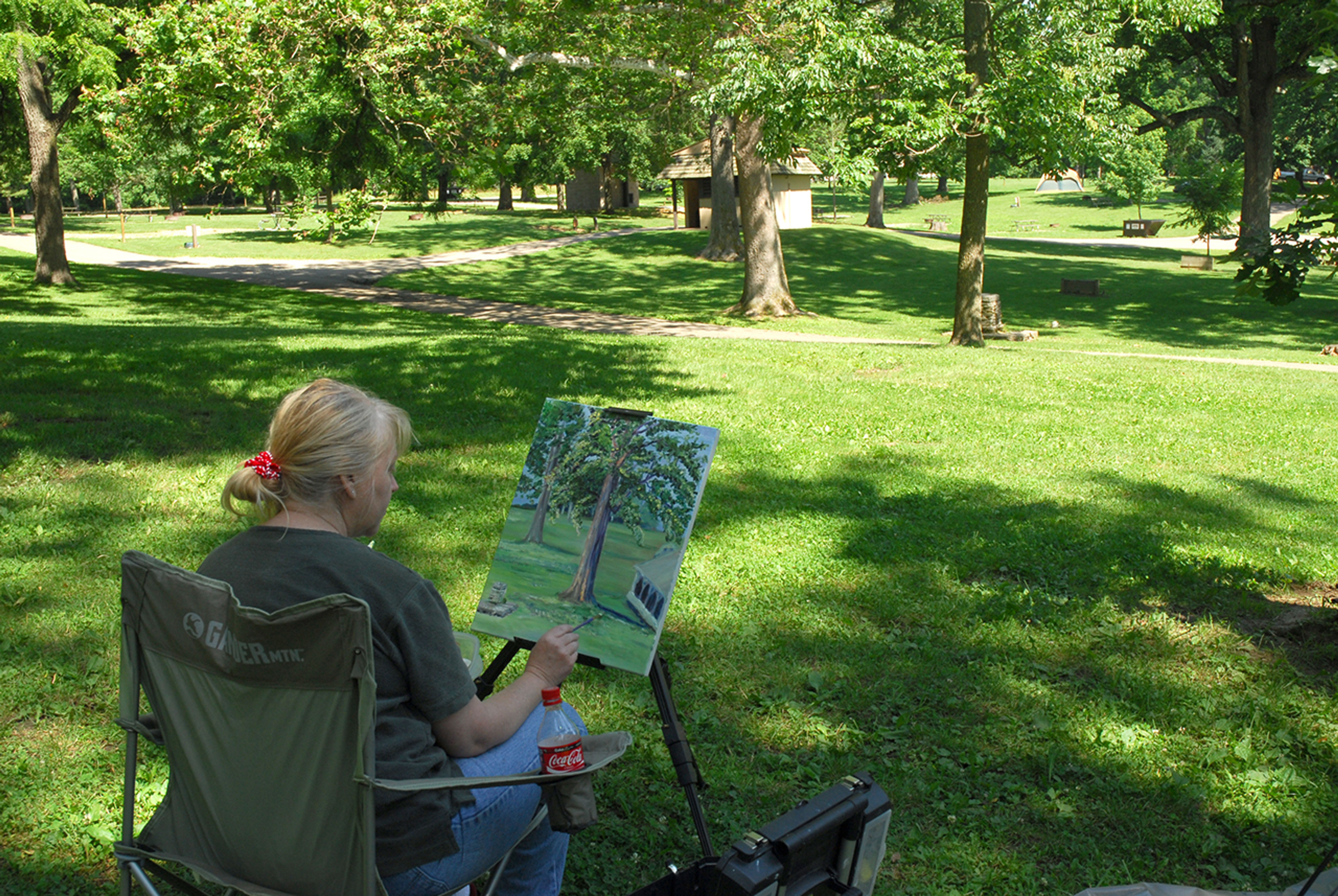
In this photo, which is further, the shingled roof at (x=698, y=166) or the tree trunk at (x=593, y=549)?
the shingled roof at (x=698, y=166)

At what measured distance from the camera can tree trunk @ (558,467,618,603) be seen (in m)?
3.15

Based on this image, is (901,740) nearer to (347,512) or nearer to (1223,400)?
(347,512)

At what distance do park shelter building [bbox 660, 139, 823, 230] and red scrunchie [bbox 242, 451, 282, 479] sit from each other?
39.3 m

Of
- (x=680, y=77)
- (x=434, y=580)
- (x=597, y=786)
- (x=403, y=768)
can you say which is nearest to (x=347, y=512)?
(x=403, y=768)

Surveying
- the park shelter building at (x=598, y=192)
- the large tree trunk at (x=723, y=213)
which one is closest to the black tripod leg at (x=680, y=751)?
the large tree trunk at (x=723, y=213)

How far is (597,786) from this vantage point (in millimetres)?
3691

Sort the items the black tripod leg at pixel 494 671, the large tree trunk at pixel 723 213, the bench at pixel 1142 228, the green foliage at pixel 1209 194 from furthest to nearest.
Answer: the bench at pixel 1142 228, the large tree trunk at pixel 723 213, the green foliage at pixel 1209 194, the black tripod leg at pixel 494 671

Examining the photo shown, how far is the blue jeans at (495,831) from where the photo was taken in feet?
7.71

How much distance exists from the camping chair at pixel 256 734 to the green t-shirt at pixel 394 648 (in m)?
0.08

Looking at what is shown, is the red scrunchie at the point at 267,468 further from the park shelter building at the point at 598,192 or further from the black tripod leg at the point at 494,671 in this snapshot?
the park shelter building at the point at 598,192

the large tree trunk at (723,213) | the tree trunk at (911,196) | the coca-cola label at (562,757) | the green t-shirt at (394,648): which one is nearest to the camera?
the green t-shirt at (394,648)

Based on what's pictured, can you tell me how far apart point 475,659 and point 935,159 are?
17.0 m

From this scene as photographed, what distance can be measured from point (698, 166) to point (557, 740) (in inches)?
1602

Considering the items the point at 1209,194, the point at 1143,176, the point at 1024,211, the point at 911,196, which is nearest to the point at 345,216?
the point at 1209,194
